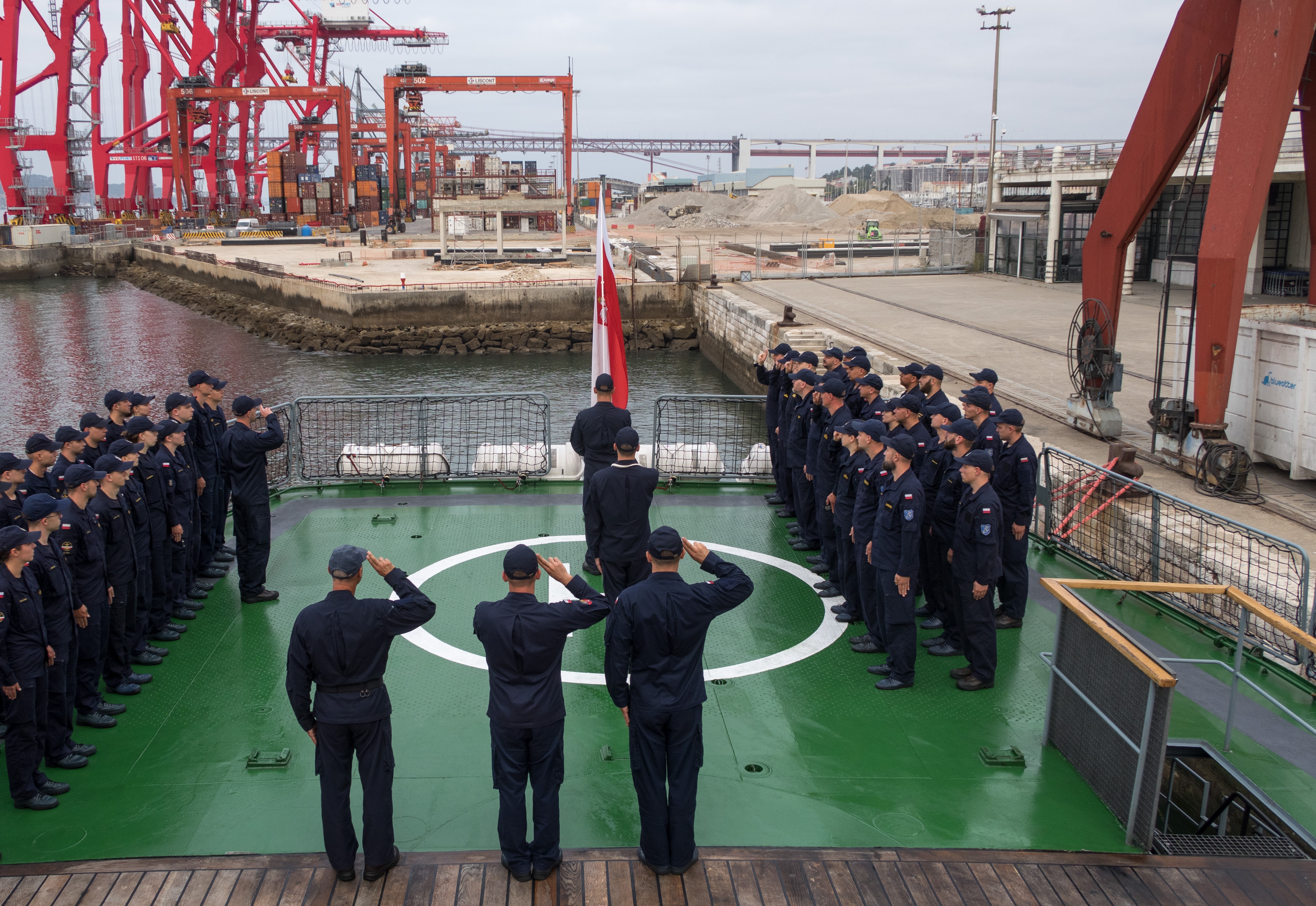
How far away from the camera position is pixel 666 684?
4719mm

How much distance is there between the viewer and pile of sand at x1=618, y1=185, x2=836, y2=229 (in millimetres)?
78000

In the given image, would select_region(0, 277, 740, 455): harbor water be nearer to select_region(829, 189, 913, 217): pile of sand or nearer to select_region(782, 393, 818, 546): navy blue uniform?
select_region(782, 393, 818, 546): navy blue uniform

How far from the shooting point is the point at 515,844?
4.77 meters

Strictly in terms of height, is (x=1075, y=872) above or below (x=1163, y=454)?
below

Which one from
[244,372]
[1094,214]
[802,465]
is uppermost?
[1094,214]

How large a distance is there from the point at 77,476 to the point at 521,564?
3.60 meters

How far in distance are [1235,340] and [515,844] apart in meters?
10.3

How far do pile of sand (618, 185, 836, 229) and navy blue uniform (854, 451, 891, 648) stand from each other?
7220 centimetres

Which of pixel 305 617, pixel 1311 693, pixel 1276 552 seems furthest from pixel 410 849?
pixel 1276 552

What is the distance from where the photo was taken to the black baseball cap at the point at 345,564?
467 cm

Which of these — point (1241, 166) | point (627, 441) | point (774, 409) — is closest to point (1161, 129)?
point (1241, 166)

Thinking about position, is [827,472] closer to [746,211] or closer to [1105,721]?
[1105,721]

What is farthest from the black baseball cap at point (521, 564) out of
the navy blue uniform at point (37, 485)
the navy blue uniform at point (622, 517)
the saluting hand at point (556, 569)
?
the navy blue uniform at point (37, 485)

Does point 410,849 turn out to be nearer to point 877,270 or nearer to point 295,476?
point 295,476
